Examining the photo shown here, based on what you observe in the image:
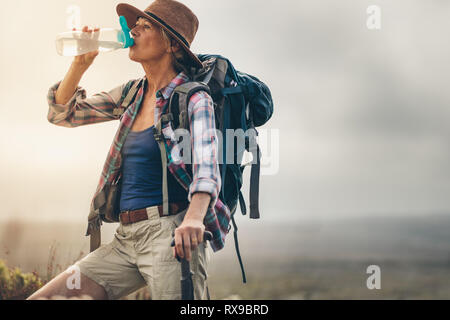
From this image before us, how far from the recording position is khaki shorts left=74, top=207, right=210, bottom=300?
241 cm

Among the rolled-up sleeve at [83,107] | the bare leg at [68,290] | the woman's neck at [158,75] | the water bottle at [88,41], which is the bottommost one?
the bare leg at [68,290]

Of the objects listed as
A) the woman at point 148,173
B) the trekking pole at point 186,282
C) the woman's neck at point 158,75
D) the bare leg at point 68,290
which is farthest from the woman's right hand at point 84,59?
the trekking pole at point 186,282

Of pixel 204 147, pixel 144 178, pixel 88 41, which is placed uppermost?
pixel 88 41

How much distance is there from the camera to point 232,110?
105 inches

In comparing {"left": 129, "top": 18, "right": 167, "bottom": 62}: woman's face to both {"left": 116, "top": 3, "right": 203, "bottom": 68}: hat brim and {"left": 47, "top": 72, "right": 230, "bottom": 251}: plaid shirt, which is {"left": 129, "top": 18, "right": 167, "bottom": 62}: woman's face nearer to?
{"left": 116, "top": 3, "right": 203, "bottom": 68}: hat brim

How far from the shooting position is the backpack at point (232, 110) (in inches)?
99.7

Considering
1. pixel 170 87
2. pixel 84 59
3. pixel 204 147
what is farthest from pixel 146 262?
pixel 84 59

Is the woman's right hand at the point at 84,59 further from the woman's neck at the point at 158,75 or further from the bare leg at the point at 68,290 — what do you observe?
the bare leg at the point at 68,290

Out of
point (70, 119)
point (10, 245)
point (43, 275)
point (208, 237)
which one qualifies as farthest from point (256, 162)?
point (10, 245)

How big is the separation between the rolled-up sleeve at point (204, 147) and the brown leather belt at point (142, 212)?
231 mm

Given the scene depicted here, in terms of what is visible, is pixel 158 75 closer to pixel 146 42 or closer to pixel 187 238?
pixel 146 42

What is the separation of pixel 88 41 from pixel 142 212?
39.7 inches
